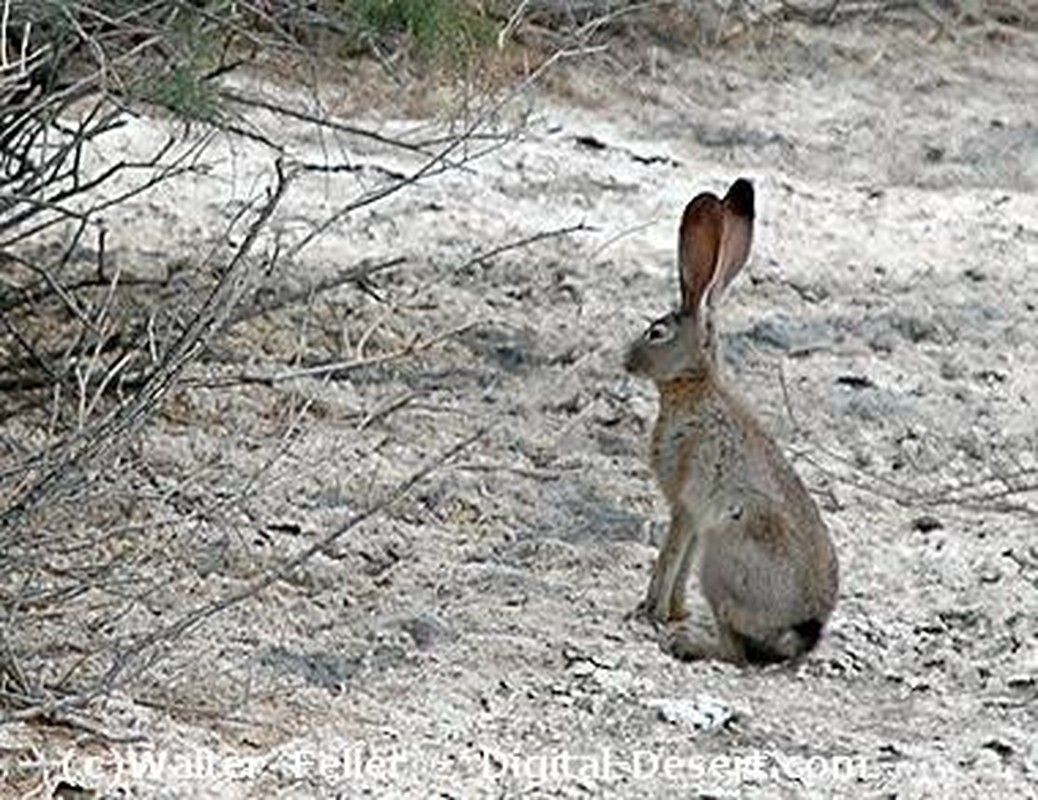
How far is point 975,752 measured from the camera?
5.68 m

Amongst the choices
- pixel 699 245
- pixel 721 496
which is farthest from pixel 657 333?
pixel 721 496

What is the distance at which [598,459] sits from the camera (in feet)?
24.3

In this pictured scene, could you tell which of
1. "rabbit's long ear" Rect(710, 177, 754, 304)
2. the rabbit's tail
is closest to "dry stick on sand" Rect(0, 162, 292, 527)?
"rabbit's long ear" Rect(710, 177, 754, 304)

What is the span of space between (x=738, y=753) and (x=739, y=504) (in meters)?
0.81

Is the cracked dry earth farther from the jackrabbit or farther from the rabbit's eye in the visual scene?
the rabbit's eye

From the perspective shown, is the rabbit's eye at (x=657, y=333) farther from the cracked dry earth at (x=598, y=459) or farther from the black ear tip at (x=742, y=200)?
the cracked dry earth at (x=598, y=459)

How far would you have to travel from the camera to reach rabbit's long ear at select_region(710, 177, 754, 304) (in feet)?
21.0

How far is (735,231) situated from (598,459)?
1112 millimetres

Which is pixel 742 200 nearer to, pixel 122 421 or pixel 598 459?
pixel 598 459

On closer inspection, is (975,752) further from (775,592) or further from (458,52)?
(458,52)

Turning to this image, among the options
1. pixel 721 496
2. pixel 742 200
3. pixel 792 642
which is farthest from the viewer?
pixel 742 200

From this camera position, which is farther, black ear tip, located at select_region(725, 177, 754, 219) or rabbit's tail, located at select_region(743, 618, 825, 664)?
black ear tip, located at select_region(725, 177, 754, 219)

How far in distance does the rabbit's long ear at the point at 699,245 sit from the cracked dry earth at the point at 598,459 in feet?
2.23

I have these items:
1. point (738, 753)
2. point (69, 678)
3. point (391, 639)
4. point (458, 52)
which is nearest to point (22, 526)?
point (69, 678)
